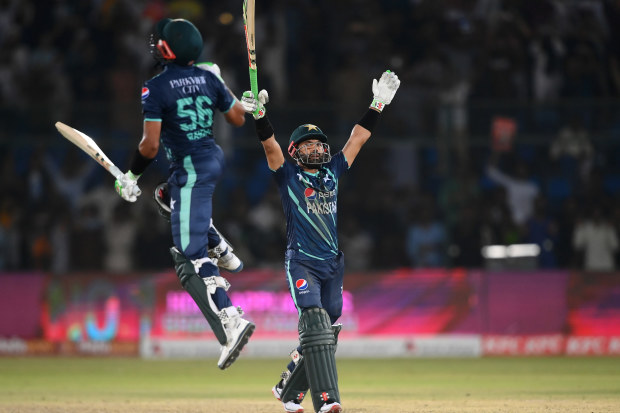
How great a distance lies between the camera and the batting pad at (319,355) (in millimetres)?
8586

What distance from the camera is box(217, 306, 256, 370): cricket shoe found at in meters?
8.28

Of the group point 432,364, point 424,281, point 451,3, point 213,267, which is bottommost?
point 432,364

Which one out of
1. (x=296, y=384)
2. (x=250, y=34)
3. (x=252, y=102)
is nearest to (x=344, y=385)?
(x=296, y=384)

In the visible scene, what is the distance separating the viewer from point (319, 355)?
8688 mm

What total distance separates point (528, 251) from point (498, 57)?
11.1ft

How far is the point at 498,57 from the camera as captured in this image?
17.4 m

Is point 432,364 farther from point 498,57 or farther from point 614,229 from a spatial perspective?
point 498,57

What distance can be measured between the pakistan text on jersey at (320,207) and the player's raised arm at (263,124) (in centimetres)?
44

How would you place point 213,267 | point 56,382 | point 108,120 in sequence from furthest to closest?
point 108,120 < point 56,382 < point 213,267

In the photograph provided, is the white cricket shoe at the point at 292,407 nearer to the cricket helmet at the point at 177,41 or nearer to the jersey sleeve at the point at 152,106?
the jersey sleeve at the point at 152,106

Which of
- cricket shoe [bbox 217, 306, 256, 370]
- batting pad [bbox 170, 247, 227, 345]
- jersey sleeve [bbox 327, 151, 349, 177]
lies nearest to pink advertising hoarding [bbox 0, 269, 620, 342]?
jersey sleeve [bbox 327, 151, 349, 177]

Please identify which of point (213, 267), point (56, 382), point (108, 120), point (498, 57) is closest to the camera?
point (213, 267)

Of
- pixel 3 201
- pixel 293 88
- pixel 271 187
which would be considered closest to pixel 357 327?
pixel 271 187

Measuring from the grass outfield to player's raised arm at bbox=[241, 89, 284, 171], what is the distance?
8.41 ft
